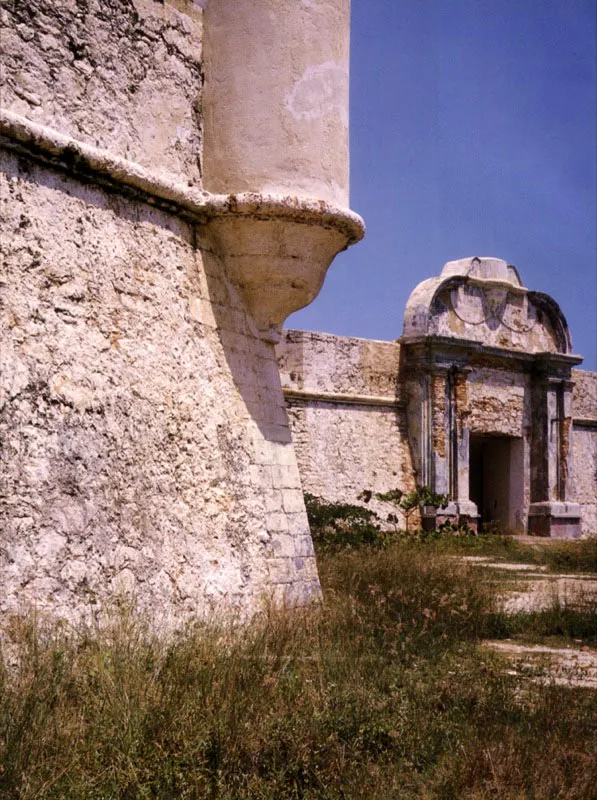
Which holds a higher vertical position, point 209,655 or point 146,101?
point 146,101

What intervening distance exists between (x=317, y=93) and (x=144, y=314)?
83.1 inches

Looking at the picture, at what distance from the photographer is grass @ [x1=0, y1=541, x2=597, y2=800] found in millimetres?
3748

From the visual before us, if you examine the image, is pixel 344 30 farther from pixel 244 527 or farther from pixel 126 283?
pixel 244 527

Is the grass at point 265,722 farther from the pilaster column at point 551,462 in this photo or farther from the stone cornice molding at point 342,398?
the pilaster column at point 551,462

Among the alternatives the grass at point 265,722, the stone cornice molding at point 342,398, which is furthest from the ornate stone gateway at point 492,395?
the grass at point 265,722

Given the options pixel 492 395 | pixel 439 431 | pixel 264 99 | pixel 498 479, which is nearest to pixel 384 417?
pixel 439 431

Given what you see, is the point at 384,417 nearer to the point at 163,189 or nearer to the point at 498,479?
the point at 498,479

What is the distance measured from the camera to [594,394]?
71.8 feet

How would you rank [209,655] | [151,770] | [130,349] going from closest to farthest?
[151,770] < [209,655] < [130,349]

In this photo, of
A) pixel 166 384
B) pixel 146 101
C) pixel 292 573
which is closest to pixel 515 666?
pixel 292 573

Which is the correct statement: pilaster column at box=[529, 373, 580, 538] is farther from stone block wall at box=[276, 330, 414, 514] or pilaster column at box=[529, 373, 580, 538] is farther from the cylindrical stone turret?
the cylindrical stone turret

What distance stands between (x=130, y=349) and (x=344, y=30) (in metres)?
3.02

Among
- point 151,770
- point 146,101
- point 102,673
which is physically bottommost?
point 151,770

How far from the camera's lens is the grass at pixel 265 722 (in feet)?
12.3
